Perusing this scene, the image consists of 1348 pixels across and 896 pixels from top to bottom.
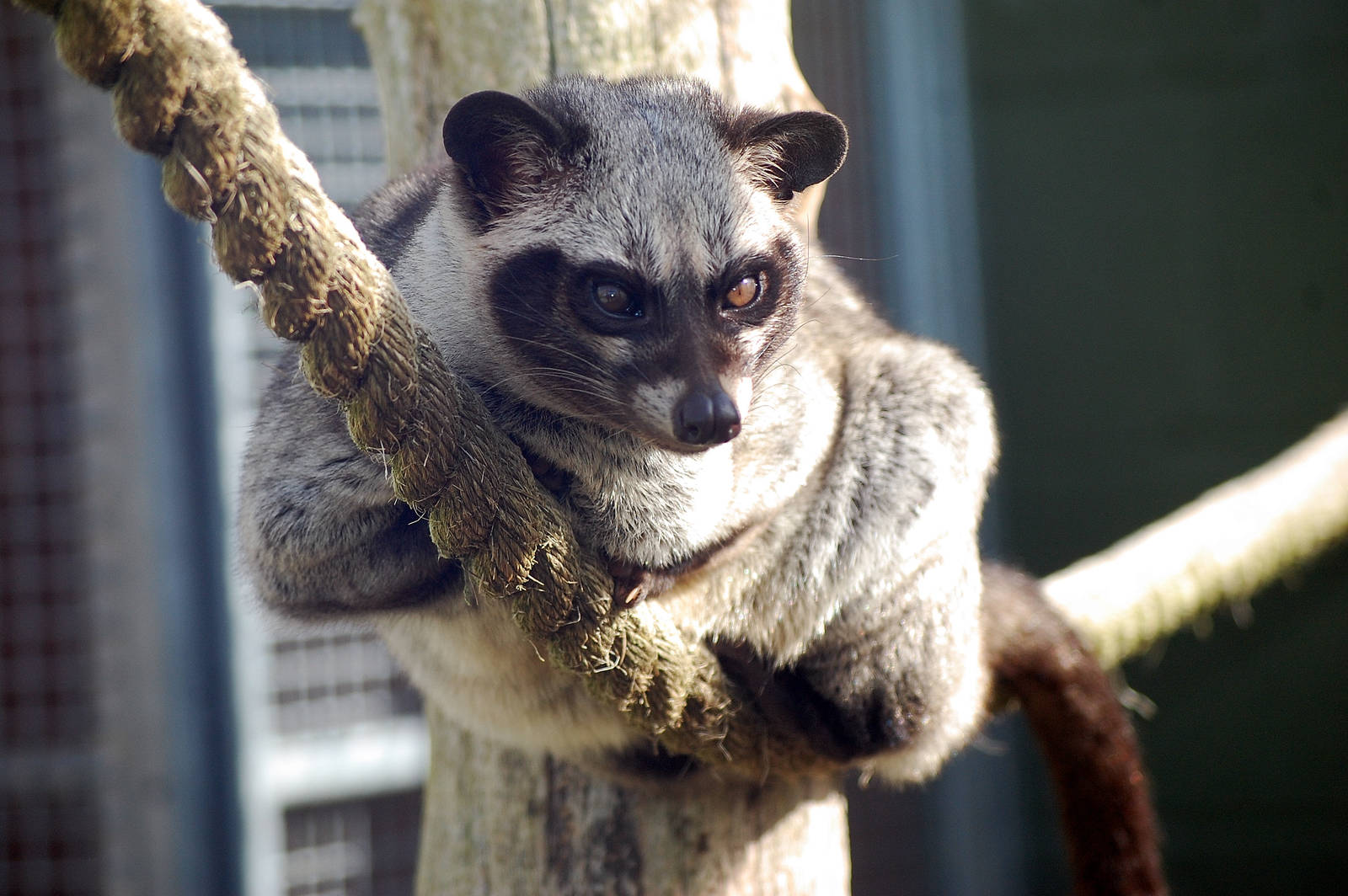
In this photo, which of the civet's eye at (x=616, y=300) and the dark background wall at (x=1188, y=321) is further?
the dark background wall at (x=1188, y=321)

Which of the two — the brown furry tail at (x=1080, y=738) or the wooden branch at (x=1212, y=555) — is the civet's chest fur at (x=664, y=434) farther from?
the wooden branch at (x=1212, y=555)

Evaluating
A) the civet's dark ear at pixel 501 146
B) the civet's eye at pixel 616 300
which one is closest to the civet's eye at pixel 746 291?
the civet's eye at pixel 616 300

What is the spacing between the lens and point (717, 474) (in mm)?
2402

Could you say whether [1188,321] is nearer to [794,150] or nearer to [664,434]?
[794,150]

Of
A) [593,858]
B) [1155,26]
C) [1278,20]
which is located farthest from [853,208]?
[593,858]

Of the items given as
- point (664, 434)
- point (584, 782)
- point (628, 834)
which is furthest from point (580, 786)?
point (664, 434)

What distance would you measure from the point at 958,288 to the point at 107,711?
4.36m

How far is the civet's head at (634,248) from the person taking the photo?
2.05 metres

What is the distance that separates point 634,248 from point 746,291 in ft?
0.85

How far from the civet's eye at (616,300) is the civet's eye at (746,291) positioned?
189 mm

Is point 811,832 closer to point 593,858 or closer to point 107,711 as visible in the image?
point 593,858

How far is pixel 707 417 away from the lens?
1930mm

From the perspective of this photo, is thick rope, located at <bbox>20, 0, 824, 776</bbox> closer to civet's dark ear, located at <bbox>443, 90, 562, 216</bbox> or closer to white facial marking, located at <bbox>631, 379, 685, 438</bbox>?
white facial marking, located at <bbox>631, 379, 685, 438</bbox>

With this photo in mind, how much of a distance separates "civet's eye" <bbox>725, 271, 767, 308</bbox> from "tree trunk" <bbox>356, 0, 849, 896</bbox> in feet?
3.28
